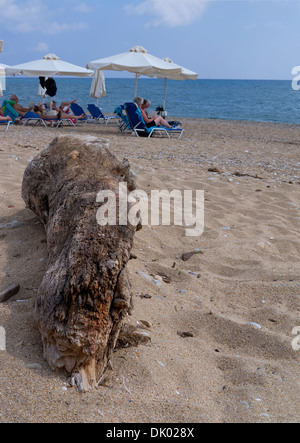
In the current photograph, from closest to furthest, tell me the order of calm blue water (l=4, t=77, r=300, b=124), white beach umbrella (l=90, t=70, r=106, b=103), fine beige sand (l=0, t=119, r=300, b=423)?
1. fine beige sand (l=0, t=119, r=300, b=423)
2. white beach umbrella (l=90, t=70, r=106, b=103)
3. calm blue water (l=4, t=77, r=300, b=124)

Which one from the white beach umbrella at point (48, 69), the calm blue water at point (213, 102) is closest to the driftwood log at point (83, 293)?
the white beach umbrella at point (48, 69)

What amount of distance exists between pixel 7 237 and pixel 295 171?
5.68m

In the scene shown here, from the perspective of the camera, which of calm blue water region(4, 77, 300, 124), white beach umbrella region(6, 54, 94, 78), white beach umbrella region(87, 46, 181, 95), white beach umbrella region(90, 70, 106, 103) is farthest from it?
calm blue water region(4, 77, 300, 124)

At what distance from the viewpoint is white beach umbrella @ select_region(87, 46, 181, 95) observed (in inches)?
517

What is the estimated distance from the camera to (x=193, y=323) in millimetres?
2664

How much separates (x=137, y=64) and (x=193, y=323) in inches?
477

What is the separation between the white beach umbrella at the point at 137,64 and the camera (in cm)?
1312

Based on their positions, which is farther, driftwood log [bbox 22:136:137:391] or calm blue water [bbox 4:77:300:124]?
calm blue water [bbox 4:77:300:124]

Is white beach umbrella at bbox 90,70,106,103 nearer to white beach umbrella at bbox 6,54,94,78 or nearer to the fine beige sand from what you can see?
white beach umbrella at bbox 6,54,94,78

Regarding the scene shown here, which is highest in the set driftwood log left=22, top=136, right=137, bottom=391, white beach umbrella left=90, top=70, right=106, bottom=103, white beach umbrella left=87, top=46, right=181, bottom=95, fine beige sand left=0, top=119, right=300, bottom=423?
white beach umbrella left=87, top=46, right=181, bottom=95

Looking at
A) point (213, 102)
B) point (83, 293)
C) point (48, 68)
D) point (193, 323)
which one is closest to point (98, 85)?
point (48, 68)

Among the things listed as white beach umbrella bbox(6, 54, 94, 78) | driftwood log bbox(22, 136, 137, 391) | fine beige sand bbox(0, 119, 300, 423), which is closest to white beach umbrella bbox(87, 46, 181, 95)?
white beach umbrella bbox(6, 54, 94, 78)

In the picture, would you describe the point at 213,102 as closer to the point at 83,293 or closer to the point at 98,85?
the point at 98,85

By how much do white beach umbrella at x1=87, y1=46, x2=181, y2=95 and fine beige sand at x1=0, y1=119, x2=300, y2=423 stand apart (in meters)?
8.63
